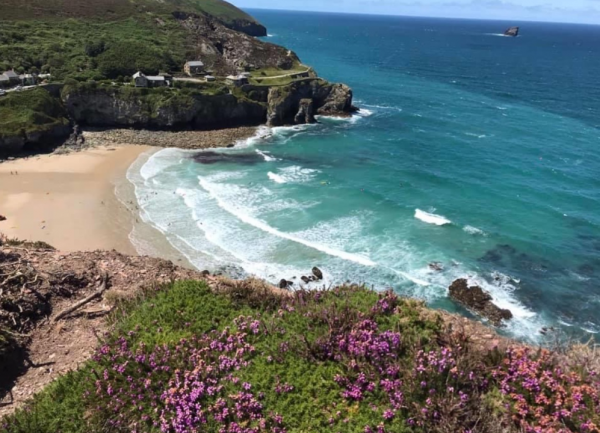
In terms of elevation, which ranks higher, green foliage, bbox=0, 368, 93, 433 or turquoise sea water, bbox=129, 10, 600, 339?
green foliage, bbox=0, 368, 93, 433

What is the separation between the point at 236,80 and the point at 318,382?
7293 cm

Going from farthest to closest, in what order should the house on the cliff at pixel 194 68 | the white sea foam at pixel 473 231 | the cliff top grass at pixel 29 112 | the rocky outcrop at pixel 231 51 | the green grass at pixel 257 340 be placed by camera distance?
the rocky outcrop at pixel 231 51 < the house on the cliff at pixel 194 68 < the cliff top grass at pixel 29 112 < the white sea foam at pixel 473 231 < the green grass at pixel 257 340

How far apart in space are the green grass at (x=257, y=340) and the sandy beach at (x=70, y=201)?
23.3 m

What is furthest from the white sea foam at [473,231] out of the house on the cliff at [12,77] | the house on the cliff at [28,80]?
the house on the cliff at [12,77]

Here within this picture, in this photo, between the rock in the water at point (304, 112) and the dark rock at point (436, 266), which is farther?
the rock in the water at point (304, 112)

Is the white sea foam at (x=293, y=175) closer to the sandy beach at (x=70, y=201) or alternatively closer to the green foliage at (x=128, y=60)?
the sandy beach at (x=70, y=201)

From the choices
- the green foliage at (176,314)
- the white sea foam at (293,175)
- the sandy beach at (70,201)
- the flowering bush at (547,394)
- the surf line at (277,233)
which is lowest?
the sandy beach at (70,201)

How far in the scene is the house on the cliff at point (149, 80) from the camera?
70.4 m

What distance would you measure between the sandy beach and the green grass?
2325cm

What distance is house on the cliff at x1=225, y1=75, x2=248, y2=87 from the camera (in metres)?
76.4

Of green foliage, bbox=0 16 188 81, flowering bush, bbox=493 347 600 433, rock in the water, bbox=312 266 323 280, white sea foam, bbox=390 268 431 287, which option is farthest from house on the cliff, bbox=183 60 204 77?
flowering bush, bbox=493 347 600 433

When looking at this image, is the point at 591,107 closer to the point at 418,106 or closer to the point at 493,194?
the point at 418,106

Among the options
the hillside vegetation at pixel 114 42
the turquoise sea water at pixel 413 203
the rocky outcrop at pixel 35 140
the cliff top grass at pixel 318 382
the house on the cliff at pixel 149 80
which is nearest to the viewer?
the cliff top grass at pixel 318 382

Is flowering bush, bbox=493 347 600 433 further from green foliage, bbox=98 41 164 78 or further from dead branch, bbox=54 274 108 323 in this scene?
green foliage, bbox=98 41 164 78
